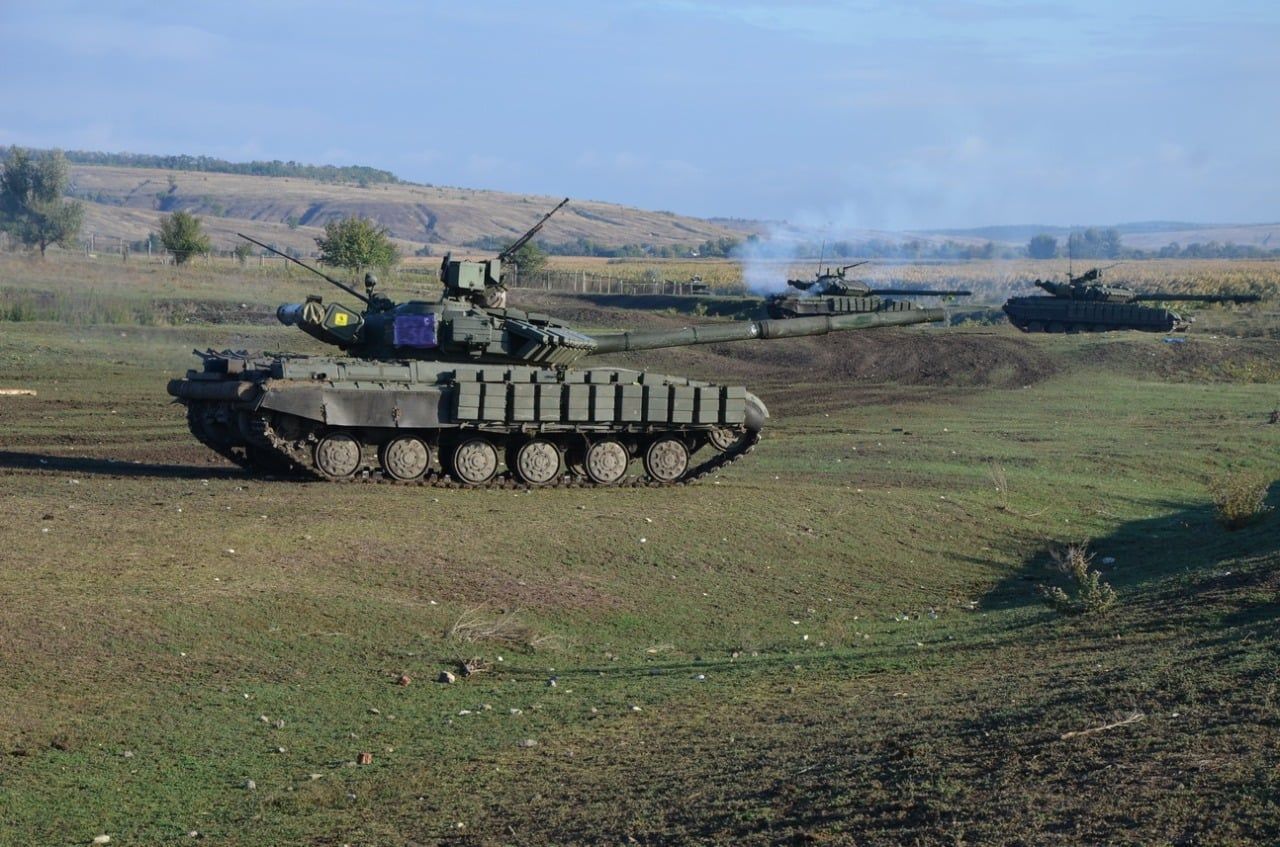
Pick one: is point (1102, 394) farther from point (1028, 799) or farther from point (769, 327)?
point (1028, 799)

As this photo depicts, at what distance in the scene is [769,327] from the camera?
26656mm

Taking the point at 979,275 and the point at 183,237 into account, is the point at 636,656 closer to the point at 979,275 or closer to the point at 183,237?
the point at 183,237

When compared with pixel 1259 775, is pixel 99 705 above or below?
below

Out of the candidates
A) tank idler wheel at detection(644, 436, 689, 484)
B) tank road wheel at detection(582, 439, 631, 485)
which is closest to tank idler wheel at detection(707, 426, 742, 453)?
tank idler wheel at detection(644, 436, 689, 484)

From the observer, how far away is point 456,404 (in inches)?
882

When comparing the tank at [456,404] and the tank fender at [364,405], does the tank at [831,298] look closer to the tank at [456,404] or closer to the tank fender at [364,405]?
the tank at [456,404]

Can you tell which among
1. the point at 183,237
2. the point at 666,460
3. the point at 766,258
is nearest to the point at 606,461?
the point at 666,460

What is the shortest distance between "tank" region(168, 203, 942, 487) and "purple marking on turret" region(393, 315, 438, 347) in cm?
2

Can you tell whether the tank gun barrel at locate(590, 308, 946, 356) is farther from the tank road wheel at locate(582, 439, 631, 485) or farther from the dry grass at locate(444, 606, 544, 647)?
the dry grass at locate(444, 606, 544, 647)

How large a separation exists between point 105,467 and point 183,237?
179 ft

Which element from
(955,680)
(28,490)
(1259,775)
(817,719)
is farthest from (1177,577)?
(28,490)

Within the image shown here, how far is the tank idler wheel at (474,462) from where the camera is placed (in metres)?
23.2

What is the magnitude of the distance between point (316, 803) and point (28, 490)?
12.2 meters

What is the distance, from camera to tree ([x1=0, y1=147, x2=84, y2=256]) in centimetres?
9338
